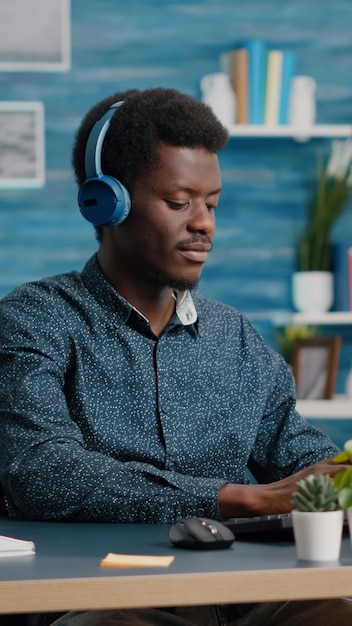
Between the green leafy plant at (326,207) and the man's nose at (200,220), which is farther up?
the man's nose at (200,220)

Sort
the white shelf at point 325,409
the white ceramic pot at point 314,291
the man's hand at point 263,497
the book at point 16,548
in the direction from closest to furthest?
1. the book at point 16,548
2. the man's hand at point 263,497
3. the white shelf at point 325,409
4. the white ceramic pot at point 314,291

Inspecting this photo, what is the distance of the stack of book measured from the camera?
11.9 feet

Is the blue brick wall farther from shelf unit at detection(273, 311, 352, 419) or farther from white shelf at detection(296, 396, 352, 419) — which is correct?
white shelf at detection(296, 396, 352, 419)

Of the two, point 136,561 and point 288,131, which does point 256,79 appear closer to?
point 288,131

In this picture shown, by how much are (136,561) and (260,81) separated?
2.76 m

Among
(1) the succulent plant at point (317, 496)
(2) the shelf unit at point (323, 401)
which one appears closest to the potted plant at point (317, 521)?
(1) the succulent plant at point (317, 496)

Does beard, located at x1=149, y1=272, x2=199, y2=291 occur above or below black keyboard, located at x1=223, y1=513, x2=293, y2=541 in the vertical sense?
above

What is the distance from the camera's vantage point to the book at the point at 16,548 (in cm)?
121

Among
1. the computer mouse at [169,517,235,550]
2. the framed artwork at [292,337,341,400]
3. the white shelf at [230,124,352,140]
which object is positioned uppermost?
the white shelf at [230,124,352,140]

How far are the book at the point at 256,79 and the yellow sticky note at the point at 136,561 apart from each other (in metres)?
2.70

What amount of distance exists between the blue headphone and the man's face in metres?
0.04

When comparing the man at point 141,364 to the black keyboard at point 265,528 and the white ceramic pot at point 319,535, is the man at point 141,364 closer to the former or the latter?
the black keyboard at point 265,528

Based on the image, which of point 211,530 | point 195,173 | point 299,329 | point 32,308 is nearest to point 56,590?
point 211,530

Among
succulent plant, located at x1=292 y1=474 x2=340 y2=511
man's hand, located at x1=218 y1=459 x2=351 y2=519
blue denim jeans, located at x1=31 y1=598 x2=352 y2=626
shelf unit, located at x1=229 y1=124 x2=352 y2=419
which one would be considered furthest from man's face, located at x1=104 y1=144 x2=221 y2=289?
shelf unit, located at x1=229 y1=124 x2=352 y2=419
